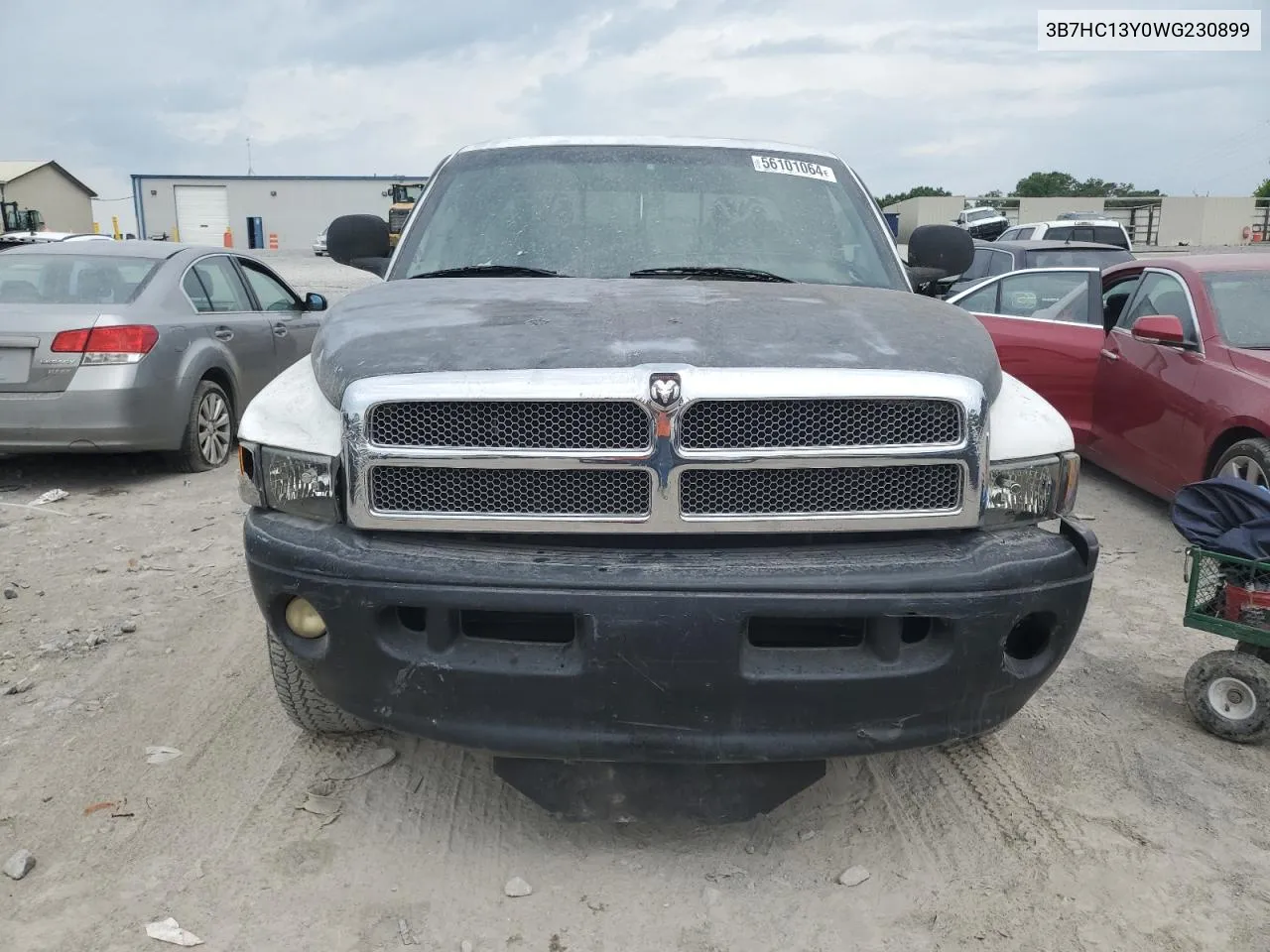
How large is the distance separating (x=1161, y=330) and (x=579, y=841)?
4764 millimetres

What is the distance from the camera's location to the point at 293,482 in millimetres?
2699

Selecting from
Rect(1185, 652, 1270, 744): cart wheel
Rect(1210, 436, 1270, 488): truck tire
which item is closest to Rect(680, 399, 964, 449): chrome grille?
Rect(1185, 652, 1270, 744): cart wheel

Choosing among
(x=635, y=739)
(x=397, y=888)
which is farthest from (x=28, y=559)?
(x=635, y=739)

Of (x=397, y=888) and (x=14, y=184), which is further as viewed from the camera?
(x=14, y=184)

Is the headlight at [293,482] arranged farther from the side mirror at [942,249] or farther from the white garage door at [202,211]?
the white garage door at [202,211]

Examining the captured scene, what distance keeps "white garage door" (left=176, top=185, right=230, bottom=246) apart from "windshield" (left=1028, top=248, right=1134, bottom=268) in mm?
63954

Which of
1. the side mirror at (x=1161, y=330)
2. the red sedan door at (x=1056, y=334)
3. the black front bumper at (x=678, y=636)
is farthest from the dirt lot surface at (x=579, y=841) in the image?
the red sedan door at (x=1056, y=334)

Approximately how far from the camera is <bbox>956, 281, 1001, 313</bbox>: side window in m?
8.63

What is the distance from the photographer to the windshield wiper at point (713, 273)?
3635 mm

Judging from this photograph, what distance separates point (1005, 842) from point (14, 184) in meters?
69.3

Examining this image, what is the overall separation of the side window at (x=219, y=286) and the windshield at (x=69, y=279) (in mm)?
410

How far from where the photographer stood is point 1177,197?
151 ft

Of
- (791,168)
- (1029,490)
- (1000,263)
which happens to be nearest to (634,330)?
(1029,490)

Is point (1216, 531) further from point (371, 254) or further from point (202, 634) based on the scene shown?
point (202, 634)
